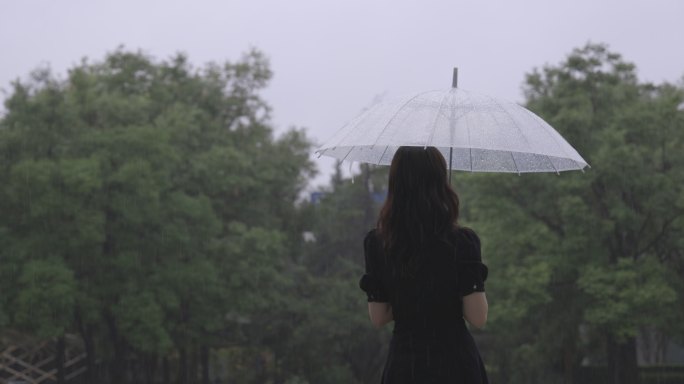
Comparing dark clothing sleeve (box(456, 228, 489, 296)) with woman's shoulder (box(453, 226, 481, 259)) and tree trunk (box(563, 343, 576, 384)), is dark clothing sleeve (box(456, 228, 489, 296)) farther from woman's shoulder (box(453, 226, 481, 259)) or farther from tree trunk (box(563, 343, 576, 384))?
tree trunk (box(563, 343, 576, 384))

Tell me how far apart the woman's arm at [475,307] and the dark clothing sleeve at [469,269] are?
18mm

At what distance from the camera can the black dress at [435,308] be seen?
3.56 metres

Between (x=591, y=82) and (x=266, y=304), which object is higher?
(x=591, y=82)

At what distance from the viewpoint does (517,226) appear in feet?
91.9

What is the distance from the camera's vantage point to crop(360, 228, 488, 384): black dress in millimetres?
3562

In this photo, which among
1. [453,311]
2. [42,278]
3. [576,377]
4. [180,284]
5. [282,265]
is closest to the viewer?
[453,311]

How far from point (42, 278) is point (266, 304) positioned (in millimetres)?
7219

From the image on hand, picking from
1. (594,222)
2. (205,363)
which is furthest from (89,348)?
(594,222)

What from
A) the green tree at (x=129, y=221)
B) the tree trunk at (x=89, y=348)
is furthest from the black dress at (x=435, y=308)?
the tree trunk at (x=89, y=348)

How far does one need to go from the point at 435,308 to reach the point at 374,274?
0.25m

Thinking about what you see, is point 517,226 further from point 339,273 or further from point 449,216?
point 449,216

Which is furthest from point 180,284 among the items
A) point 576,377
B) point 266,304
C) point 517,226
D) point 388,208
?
point 388,208

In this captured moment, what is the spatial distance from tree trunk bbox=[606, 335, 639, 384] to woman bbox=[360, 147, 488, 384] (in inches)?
980

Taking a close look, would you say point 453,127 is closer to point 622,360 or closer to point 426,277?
point 426,277
